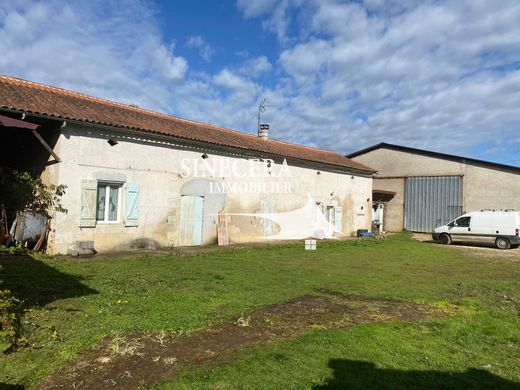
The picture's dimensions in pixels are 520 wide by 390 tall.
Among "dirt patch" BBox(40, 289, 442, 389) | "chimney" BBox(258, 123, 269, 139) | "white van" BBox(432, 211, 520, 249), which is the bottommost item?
"dirt patch" BBox(40, 289, 442, 389)

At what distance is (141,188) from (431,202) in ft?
68.5

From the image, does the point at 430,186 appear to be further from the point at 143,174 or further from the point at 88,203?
the point at 88,203

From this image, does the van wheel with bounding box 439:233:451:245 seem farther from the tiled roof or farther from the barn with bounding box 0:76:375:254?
the tiled roof

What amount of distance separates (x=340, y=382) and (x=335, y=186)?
63.6 ft

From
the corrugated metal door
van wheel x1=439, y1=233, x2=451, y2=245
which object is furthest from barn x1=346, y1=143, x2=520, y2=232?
van wheel x1=439, y1=233, x2=451, y2=245

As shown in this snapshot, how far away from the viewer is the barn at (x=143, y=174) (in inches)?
450

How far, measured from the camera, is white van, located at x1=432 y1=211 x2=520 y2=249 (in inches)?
743

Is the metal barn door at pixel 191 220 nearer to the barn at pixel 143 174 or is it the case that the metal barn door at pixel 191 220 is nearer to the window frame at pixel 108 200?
the barn at pixel 143 174

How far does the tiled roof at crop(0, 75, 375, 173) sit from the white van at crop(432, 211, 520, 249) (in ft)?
32.5

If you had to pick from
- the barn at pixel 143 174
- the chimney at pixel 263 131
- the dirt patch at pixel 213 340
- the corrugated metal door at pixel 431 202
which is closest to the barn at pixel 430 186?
the corrugated metal door at pixel 431 202

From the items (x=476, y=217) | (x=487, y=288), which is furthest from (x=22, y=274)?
(x=476, y=217)

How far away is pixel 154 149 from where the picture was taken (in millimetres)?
13648

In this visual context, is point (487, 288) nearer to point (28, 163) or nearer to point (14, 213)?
point (14, 213)

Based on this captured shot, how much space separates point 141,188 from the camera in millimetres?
13234
